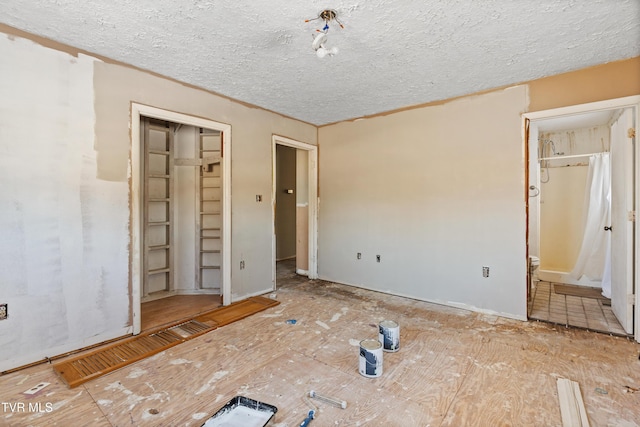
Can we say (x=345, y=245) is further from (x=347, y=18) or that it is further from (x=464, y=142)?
(x=347, y=18)

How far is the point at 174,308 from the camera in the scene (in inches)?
139

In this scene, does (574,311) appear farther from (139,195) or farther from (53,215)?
(53,215)

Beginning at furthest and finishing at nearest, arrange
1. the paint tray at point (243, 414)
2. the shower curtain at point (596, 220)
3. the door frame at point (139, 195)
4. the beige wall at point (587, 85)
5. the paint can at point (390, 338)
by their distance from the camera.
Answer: the shower curtain at point (596, 220)
the door frame at point (139, 195)
the beige wall at point (587, 85)
the paint can at point (390, 338)
the paint tray at point (243, 414)

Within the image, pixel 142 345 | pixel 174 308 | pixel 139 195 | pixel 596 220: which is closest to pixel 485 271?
pixel 596 220

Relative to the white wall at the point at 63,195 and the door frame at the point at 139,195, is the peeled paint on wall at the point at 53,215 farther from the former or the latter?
the door frame at the point at 139,195

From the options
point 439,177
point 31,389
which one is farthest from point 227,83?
point 31,389

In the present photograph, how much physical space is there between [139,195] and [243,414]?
240 centimetres

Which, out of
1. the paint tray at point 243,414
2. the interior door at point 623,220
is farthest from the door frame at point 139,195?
the interior door at point 623,220

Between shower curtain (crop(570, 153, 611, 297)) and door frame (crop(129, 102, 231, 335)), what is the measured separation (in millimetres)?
5181

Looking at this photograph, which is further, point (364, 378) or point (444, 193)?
point (444, 193)

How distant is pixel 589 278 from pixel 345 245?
12.1ft

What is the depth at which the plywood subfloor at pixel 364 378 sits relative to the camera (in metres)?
1.72

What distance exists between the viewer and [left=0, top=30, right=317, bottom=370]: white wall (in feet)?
7.22

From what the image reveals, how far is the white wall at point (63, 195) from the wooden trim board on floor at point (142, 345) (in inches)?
9.0
